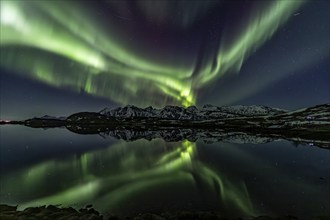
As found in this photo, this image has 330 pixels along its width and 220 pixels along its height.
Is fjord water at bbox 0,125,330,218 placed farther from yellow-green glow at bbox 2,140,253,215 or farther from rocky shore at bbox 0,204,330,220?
rocky shore at bbox 0,204,330,220

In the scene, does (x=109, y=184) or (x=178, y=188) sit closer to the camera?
(x=178, y=188)

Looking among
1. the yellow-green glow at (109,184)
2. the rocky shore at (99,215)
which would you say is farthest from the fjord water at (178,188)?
the rocky shore at (99,215)

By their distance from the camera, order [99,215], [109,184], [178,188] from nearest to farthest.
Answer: [99,215] → [178,188] → [109,184]

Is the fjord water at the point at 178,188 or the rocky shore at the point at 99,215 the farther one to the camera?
the fjord water at the point at 178,188

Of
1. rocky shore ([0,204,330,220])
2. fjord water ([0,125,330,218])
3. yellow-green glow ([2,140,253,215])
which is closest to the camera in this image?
rocky shore ([0,204,330,220])

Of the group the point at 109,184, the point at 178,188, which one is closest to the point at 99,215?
the point at 178,188

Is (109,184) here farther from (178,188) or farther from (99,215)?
(99,215)

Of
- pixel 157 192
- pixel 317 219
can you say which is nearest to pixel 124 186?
pixel 157 192

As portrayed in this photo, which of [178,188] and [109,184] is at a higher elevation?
[109,184]

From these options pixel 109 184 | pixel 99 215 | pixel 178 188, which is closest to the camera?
pixel 99 215

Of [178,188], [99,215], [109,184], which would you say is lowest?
[99,215]

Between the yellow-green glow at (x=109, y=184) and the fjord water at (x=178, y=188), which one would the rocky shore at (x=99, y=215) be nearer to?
the fjord water at (x=178, y=188)

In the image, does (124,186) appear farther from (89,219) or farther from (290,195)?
(290,195)

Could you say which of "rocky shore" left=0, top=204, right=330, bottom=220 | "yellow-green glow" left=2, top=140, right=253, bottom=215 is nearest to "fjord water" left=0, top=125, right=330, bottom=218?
"yellow-green glow" left=2, top=140, right=253, bottom=215
